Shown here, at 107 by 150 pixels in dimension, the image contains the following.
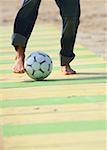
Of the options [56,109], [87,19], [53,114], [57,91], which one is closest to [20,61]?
[57,91]

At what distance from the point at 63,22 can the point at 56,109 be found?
5.72ft

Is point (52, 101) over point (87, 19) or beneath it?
over

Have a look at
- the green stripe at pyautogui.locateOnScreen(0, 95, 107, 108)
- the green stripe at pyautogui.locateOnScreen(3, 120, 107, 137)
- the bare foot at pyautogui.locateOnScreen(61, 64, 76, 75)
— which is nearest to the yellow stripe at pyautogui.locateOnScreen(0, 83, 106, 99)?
the green stripe at pyautogui.locateOnScreen(0, 95, 107, 108)

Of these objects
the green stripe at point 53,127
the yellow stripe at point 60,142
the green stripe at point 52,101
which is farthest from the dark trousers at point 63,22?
the yellow stripe at point 60,142

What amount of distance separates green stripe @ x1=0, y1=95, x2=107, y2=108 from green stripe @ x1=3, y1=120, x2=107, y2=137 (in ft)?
2.26

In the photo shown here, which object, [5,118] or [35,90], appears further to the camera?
[35,90]

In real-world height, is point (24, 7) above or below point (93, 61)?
above

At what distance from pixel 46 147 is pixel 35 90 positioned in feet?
6.15

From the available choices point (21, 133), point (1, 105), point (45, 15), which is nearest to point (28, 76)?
point (1, 105)

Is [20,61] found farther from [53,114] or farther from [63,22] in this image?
[53,114]

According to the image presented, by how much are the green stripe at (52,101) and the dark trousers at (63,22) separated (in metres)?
1.23

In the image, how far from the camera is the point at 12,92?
6188 mm

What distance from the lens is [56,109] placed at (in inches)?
214

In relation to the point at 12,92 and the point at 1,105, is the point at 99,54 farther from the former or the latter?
the point at 1,105
